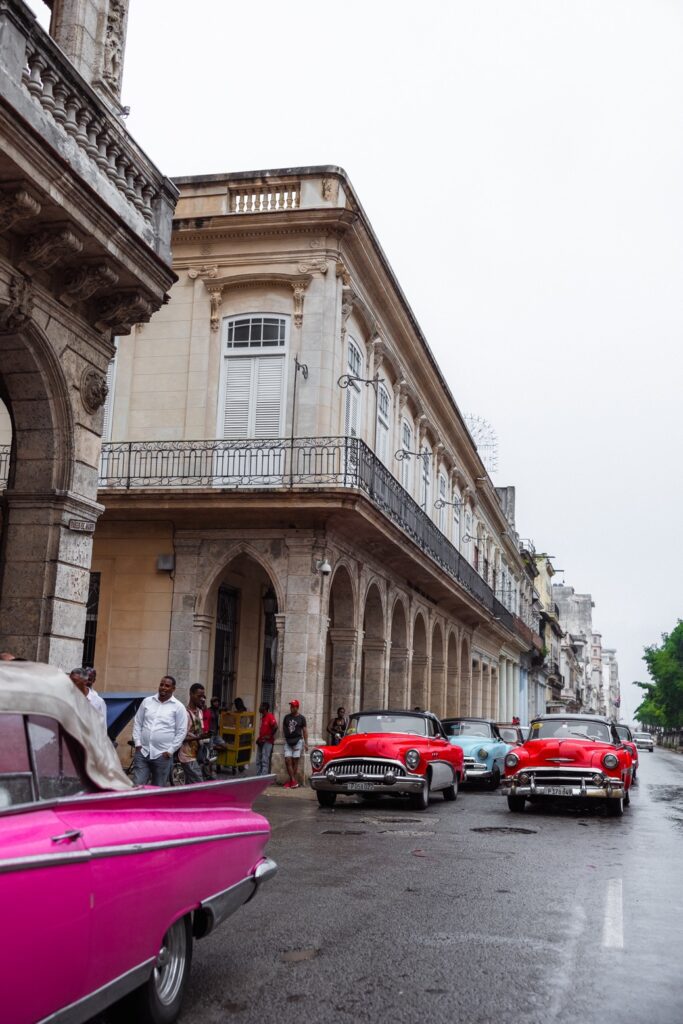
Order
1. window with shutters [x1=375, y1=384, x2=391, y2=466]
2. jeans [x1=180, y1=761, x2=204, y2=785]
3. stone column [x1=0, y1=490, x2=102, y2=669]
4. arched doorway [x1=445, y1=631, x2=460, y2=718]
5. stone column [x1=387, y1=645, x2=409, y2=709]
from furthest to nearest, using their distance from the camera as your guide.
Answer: arched doorway [x1=445, y1=631, x2=460, y2=718]
stone column [x1=387, y1=645, x2=409, y2=709]
window with shutters [x1=375, y1=384, x2=391, y2=466]
jeans [x1=180, y1=761, x2=204, y2=785]
stone column [x1=0, y1=490, x2=102, y2=669]

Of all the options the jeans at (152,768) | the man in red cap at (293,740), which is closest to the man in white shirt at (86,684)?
the jeans at (152,768)

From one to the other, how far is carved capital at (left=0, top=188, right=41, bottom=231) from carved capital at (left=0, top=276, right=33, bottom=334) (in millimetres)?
604

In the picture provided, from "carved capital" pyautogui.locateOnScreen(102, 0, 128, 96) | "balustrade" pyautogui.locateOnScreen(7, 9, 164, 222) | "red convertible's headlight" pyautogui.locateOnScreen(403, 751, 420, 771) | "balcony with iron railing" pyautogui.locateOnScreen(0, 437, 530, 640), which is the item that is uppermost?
"carved capital" pyautogui.locateOnScreen(102, 0, 128, 96)

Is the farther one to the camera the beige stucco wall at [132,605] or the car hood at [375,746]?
the beige stucco wall at [132,605]

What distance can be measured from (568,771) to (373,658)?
9.77 metres

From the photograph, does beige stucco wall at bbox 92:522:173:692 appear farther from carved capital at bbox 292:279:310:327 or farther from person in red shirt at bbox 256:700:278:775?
carved capital at bbox 292:279:310:327

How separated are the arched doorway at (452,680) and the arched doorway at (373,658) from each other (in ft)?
30.9

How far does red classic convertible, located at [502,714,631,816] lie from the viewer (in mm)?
14297

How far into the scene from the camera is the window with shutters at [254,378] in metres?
19.8

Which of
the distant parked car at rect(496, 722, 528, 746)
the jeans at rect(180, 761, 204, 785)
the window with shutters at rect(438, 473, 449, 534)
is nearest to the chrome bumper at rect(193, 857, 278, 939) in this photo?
the jeans at rect(180, 761, 204, 785)

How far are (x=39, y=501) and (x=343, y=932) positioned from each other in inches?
215

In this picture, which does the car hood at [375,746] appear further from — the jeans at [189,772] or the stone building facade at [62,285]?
the stone building facade at [62,285]

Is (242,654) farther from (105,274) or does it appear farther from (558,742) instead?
(105,274)

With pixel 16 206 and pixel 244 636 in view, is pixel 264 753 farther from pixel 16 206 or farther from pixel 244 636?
pixel 16 206
